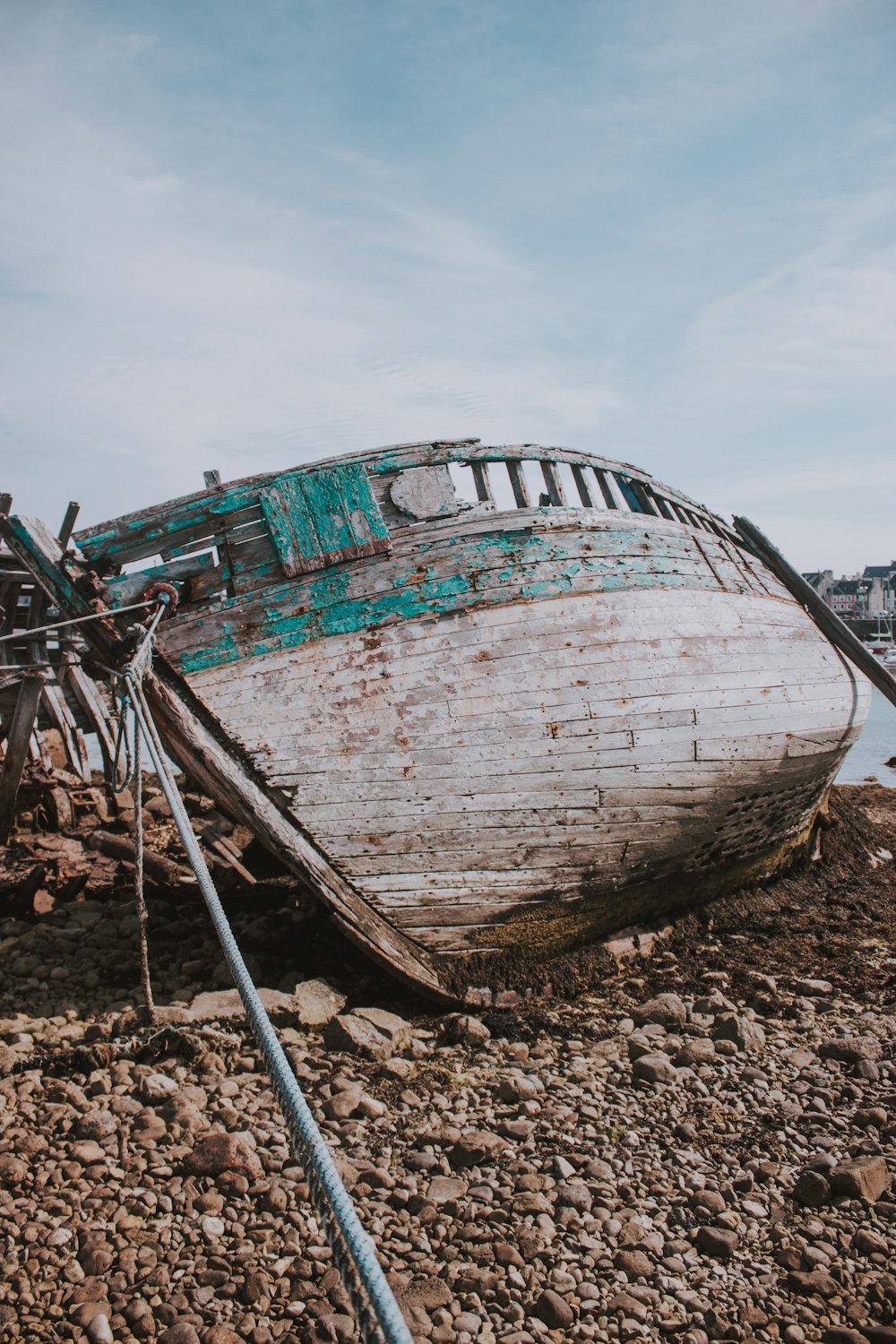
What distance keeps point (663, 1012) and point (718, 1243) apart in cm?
192

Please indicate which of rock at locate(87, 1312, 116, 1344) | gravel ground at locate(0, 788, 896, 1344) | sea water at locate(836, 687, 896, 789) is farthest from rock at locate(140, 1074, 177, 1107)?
sea water at locate(836, 687, 896, 789)

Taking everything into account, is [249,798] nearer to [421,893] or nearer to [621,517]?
[421,893]

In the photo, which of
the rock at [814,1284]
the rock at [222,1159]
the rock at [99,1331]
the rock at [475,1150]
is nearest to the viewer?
the rock at [99,1331]

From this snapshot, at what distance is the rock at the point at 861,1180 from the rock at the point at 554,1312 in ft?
4.03

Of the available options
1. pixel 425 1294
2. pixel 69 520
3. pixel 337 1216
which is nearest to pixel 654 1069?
pixel 425 1294

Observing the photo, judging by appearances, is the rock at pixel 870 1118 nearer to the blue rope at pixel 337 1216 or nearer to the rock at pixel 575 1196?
the rock at pixel 575 1196

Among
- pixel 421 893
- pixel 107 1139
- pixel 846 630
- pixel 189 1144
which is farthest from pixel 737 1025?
pixel 846 630

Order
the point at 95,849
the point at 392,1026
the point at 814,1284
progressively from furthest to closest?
the point at 95,849 → the point at 392,1026 → the point at 814,1284

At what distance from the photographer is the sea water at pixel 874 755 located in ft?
58.1

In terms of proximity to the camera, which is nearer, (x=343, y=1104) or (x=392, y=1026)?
(x=343, y=1104)

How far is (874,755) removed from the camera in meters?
23.4

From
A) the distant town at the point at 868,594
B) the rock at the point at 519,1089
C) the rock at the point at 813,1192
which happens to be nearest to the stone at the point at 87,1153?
the rock at the point at 519,1089

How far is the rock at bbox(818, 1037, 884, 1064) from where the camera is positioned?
4.27 meters

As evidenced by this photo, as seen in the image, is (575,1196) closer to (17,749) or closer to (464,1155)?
(464,1155)
